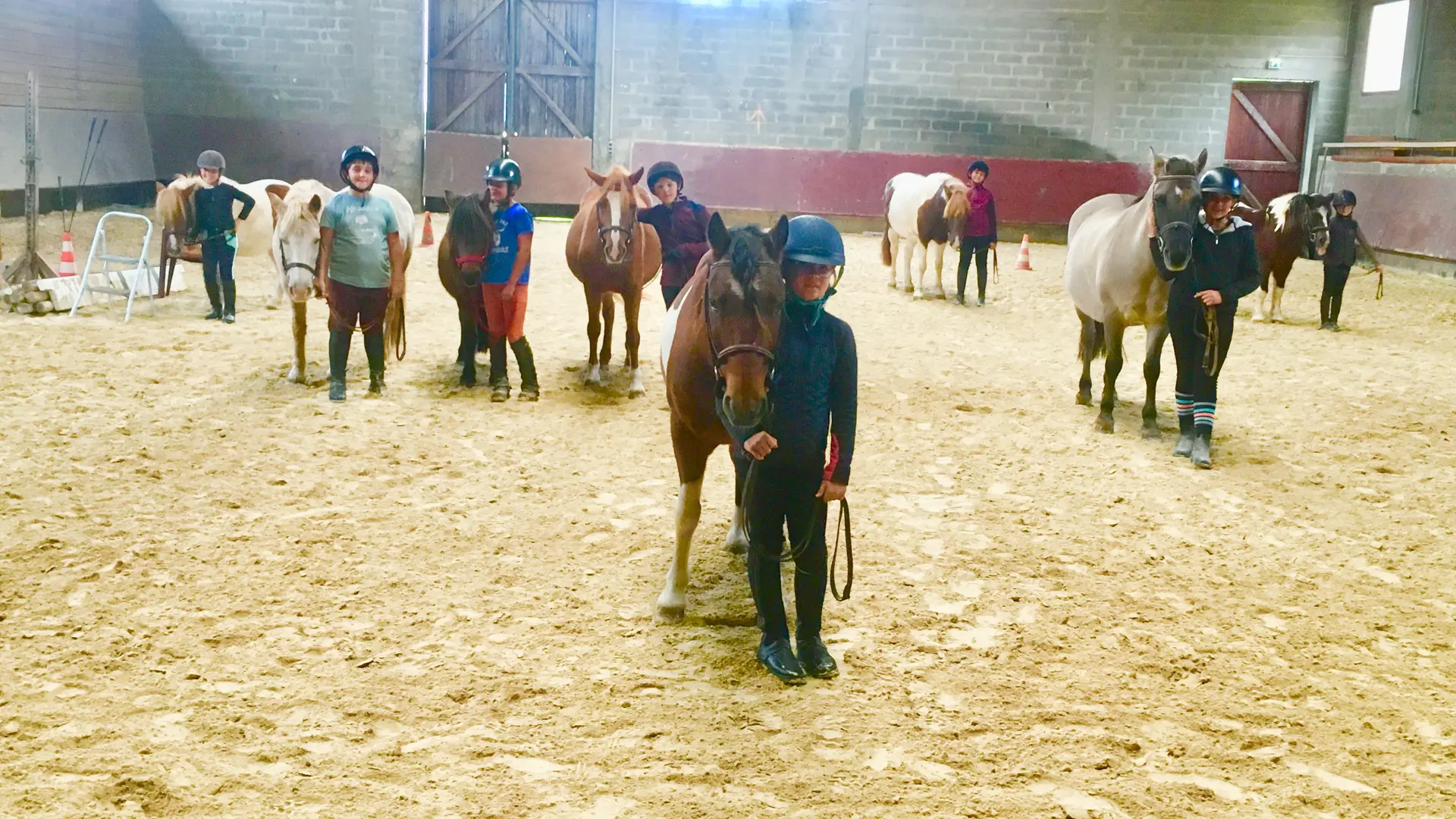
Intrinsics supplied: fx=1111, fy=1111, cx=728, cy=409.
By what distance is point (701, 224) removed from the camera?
6.87 meters

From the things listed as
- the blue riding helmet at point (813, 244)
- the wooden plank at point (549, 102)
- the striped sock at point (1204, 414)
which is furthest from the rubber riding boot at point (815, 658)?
the wooden plank at point (549, 102)

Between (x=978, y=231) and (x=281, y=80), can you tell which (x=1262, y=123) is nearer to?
(x=978, y=231)

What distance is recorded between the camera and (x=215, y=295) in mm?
9836

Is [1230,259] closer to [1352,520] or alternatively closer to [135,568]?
[1352,520]

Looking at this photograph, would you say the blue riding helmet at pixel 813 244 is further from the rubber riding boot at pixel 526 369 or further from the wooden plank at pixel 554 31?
the wooden plank at pixel 554 31

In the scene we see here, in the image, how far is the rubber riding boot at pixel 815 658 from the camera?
3.62 m

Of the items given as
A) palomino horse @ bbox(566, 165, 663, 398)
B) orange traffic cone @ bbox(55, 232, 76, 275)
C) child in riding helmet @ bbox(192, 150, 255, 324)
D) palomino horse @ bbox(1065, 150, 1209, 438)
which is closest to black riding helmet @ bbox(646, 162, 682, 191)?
palomino horse @ bbox(566, 165, 663, 398)

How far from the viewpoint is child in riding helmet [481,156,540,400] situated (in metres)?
7.14

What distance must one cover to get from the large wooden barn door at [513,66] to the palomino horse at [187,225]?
998cm

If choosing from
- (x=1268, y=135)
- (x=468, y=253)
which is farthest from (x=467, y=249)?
(x=1268, y=135)

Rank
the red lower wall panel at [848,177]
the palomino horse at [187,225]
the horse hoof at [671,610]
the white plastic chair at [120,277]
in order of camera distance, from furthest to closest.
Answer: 1. the red lower wall panel at [848,177]
2. the palomino horse at [187,225]
3. the white plastic chair at [120,277]
4. the horse hoof at [671,610]

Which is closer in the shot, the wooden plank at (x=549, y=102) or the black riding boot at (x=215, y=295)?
the black riding boot at (x=215, y=295)

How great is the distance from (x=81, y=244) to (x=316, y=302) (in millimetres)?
4478

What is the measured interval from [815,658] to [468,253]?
4363 millimetres
